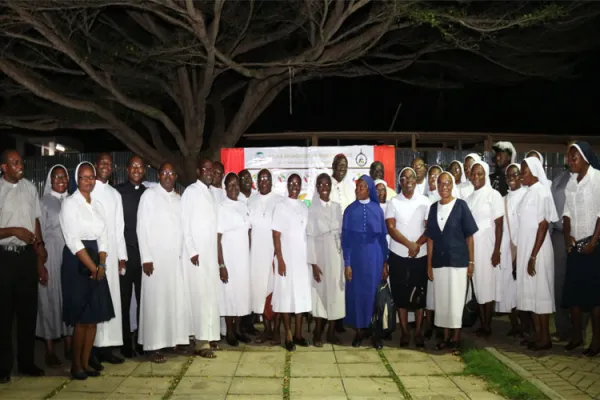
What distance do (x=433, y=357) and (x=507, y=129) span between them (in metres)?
20.0

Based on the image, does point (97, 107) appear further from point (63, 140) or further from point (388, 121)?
point (388, 121)

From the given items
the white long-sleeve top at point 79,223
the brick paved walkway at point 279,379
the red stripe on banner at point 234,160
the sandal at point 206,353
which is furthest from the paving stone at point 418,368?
the red stripe on banner at point 234,160

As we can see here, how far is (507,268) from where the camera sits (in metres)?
8.01

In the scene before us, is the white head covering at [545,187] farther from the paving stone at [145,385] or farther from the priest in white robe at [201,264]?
the paving stone at [145,385]

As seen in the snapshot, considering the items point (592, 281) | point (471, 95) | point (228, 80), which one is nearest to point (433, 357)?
point (592, 281)

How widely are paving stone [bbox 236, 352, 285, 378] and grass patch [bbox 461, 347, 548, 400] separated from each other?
2.02 metres

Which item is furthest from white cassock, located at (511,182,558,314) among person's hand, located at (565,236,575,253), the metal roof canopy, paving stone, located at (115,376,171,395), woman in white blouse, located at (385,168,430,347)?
the metal roof canopy

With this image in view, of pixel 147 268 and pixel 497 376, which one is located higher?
pixel 147 268

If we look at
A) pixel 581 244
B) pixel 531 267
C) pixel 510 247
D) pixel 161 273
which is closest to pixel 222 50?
pixel 161 273

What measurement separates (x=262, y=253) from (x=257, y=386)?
89.5 inches

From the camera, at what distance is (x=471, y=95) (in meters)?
25.0

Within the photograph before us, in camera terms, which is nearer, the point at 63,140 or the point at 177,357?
the point at 177,357

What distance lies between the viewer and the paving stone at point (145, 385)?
19.4ft

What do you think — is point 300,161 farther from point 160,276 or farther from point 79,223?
point 79,223
